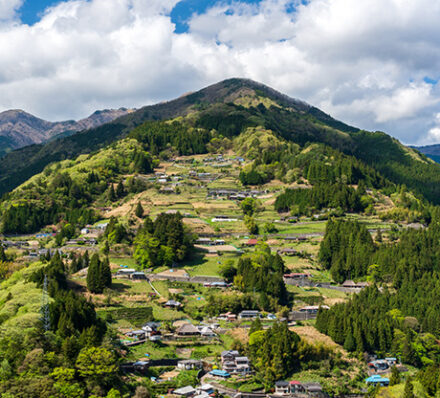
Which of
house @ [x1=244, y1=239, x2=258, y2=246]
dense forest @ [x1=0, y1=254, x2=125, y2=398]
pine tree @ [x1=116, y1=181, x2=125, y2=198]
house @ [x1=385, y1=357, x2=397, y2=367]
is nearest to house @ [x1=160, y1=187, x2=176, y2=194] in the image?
pine tree @ [x1=116, y1=181, x2=125, y2=198]

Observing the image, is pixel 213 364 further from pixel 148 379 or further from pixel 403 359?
pixel 403 359

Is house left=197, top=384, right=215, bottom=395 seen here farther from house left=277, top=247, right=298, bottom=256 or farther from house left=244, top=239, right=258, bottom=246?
house left=244, top=239, right=258, bottom=246

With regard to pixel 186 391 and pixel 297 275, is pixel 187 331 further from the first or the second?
pixel 297 275

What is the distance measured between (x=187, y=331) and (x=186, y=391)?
36.0 ft

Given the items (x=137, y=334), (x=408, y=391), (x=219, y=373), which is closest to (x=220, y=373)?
(x=219, y=373)

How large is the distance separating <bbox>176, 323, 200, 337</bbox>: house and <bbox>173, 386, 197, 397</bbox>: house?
397 inches

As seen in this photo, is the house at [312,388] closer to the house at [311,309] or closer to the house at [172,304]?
the house at [311,309]

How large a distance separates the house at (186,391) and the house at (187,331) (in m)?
10.1

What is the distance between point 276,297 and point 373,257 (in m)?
19.1

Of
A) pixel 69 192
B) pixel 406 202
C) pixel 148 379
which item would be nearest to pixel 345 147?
pixel 406 202

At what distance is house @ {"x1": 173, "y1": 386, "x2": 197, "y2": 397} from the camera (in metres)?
40.4

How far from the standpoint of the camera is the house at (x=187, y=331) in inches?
2017

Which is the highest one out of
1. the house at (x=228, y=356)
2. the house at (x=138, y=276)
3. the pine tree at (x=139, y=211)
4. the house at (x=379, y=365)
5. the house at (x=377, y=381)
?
the pine tree at (x=139, y=211)

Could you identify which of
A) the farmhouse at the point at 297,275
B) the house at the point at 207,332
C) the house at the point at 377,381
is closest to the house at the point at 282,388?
the house at the point at 377,381
